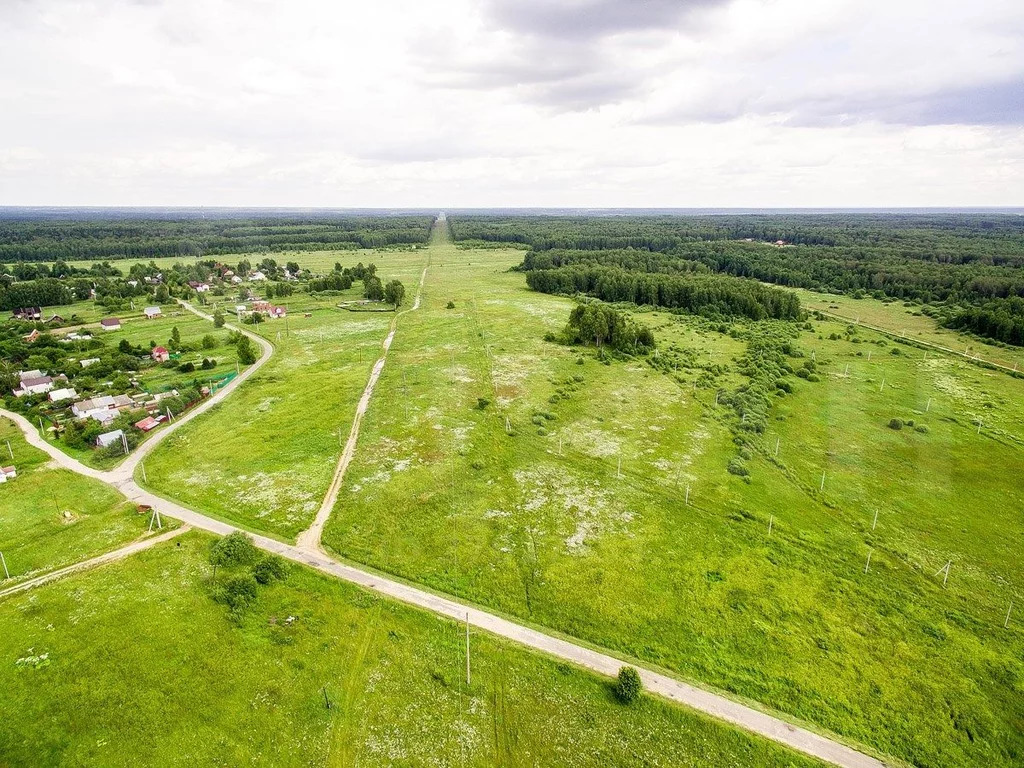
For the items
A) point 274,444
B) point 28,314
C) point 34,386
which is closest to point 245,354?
point 34,386

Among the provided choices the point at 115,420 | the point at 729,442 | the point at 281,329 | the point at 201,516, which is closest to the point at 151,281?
the point at 281,329

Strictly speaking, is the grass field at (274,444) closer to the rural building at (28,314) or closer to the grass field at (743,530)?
the grass field at (743,530)

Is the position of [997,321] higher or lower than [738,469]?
higher

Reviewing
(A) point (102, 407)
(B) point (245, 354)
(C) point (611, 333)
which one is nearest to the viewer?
(A) point (102, 407)

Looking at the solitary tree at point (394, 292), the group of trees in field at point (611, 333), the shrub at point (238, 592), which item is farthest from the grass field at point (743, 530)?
the solitary tree at point (394, 292)

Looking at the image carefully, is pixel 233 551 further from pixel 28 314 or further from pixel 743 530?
pixel 28 314

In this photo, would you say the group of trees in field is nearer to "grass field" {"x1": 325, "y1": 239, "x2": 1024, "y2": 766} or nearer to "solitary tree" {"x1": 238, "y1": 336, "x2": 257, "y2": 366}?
"grass field" {"x1": 325, "y1": 239, "x2": 1024, "y2": 766}
